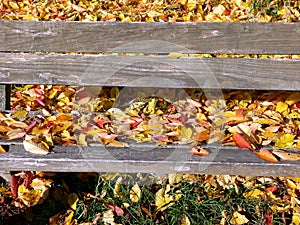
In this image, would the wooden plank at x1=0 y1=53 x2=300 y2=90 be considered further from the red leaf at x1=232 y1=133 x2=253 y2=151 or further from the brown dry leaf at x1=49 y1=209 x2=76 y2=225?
the brown dry leaf at x1=49 y1=209 x2=76 y2=225

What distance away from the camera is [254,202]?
237 centimetres

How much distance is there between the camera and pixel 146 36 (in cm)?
222

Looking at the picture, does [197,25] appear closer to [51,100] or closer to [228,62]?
[228,62]

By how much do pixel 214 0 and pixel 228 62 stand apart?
1730mm

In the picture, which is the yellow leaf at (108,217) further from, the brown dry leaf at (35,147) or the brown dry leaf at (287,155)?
the brown dry leaf at (287,155)

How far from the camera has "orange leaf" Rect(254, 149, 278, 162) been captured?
1943 millimetres

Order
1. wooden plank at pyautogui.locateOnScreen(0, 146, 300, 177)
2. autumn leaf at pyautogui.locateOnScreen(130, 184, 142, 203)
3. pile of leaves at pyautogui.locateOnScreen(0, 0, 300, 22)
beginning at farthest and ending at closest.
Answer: pile of leaves at pyautogui.locateOnScreen(0, 0, 300, 22) → autumn leaf at pyautogui.locateOnScreen(130, 184, 142, 203) → wooden plank at pyautogui.locateOnScreen(0, 146, 300, 177)

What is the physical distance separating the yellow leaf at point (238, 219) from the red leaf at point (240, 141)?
1.42ft

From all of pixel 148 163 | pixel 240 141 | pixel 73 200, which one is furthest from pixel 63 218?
pixel 240 141

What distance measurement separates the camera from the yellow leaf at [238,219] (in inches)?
88.9

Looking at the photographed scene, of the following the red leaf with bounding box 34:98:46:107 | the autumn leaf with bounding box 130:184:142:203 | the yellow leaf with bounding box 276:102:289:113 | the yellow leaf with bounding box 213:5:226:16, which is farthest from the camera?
the yellow leaf with bounding box 213:5:226:16

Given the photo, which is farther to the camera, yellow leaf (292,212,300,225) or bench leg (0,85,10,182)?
bench leg (0,85,10,182)

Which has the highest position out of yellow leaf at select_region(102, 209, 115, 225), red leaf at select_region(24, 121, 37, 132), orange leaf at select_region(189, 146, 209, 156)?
orange leaf at select_region(189, 146, 209, 156)

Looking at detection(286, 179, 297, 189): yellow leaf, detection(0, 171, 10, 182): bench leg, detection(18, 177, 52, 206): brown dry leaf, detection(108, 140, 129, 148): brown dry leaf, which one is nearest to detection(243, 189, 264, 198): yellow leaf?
detection(286, 179, 297, 189): yellow leaf
